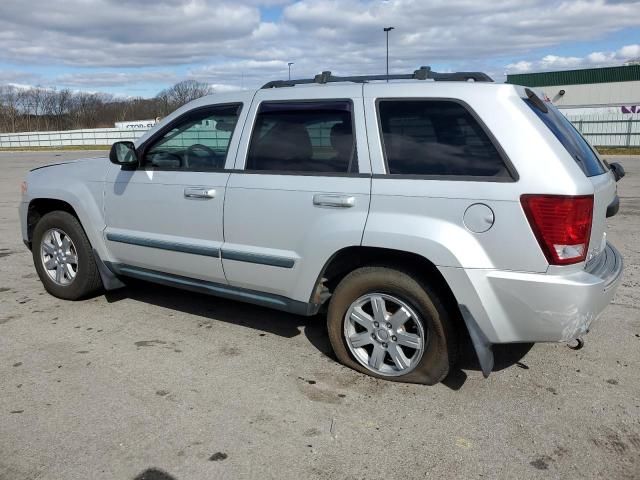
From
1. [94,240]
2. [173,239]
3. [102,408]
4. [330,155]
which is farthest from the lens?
[94,240]

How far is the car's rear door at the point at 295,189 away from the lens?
11.7 feet

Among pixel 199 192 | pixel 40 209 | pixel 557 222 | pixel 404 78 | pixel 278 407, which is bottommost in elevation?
pixel 278 407

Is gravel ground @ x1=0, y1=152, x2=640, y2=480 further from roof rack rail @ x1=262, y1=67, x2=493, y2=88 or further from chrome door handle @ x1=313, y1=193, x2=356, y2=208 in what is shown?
roof rack rail @ x1=262, y1=67, x2=493, y2=88

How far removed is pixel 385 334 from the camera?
142 inches

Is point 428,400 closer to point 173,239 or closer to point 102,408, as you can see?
point 102,408

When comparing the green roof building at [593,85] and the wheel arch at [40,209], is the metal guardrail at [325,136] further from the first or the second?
the green roof building at [593,85]

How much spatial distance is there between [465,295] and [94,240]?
325 cm

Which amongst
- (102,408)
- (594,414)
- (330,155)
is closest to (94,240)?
(102,408)

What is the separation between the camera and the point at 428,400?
3.44 metres

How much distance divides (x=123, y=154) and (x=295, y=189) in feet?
5.26

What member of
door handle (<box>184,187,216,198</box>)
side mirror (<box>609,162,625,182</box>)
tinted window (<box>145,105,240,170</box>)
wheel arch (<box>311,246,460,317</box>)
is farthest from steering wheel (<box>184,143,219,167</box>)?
side mirror (<box>609,162,625,182</box>)

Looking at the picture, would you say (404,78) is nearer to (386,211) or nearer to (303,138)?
(303,138)

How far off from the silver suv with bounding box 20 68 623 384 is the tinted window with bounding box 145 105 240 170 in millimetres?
12

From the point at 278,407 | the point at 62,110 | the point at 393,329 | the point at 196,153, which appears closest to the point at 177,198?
the point at 196,153
